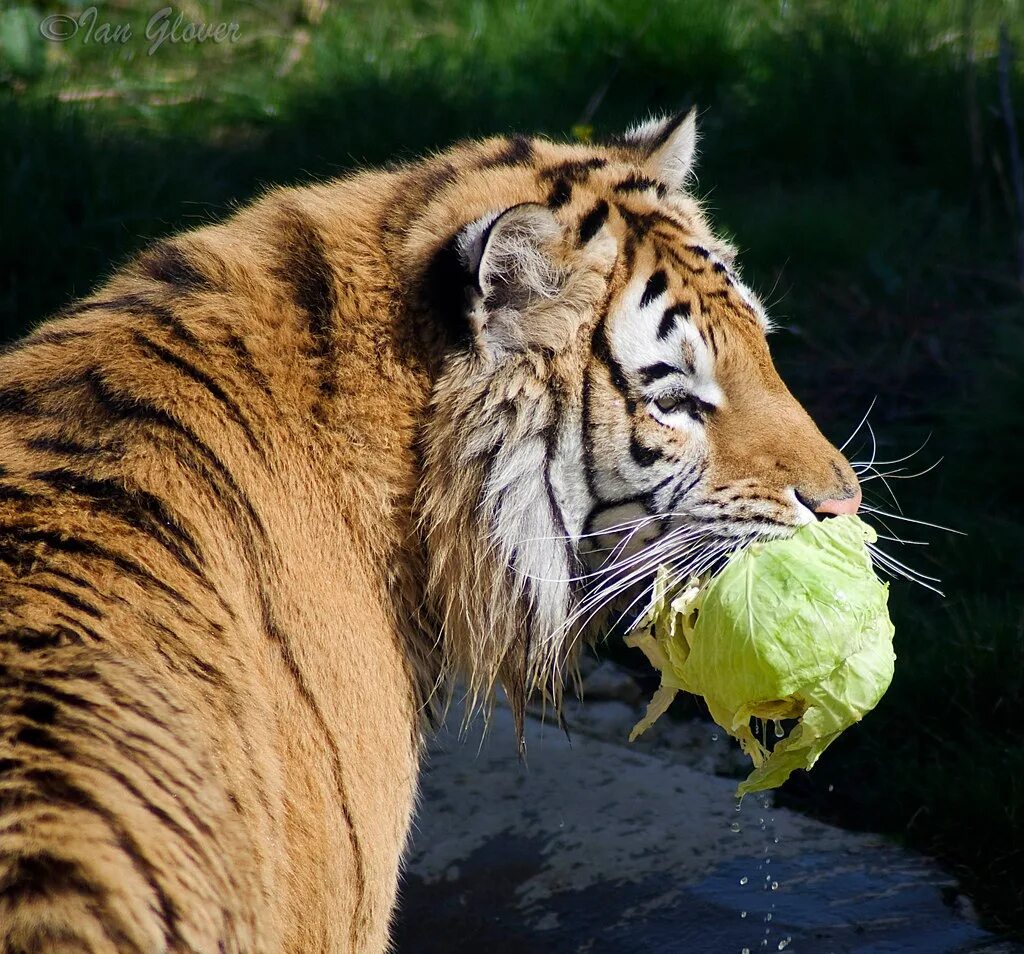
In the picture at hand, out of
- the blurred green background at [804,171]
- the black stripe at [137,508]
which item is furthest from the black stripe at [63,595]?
the blurred green background at [804,171]

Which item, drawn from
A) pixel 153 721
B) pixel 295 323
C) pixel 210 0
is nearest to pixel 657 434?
pixel 295 323

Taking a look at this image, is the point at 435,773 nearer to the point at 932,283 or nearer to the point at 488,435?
the point at 488,435

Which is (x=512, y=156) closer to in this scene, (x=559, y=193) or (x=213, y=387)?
(x=559, y=193)

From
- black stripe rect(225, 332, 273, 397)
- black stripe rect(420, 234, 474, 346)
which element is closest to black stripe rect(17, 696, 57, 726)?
black stripe rect(225, 332, 273, 397)

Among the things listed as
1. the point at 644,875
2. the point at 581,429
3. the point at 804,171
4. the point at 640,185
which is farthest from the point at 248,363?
the point at 804,171

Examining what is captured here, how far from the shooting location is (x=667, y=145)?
136 inches

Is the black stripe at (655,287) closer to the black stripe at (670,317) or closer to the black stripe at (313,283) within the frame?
the black stripe at (670,317)

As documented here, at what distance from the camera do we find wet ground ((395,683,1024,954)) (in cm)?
379

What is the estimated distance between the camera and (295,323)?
2.80m

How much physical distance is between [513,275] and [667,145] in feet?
2.78

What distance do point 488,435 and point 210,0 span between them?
6419 millimetres

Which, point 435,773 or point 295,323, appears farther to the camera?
point 435,773

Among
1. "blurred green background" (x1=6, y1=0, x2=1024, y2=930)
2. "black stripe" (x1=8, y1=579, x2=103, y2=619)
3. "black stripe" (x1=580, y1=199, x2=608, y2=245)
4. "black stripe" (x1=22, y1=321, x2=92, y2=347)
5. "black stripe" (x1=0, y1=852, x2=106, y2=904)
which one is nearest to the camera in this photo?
"black stripe" (x1=0, y1=852, x2=106, y2=904)

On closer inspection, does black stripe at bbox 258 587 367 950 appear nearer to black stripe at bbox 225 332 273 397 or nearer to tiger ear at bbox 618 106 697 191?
black stripe at bbox 225 332 273 397
